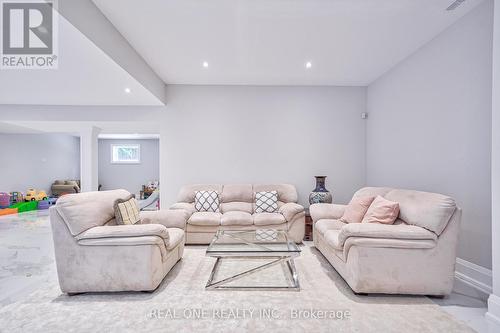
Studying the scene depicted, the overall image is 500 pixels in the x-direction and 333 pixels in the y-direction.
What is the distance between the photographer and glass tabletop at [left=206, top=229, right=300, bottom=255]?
7.65 ft

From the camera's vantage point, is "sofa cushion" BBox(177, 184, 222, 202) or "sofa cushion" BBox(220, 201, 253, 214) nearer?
"sofa cushion" BBox(220, 201, 253, 214)

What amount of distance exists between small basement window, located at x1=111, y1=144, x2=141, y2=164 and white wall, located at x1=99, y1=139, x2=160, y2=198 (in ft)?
0.41

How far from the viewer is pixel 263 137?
461cm

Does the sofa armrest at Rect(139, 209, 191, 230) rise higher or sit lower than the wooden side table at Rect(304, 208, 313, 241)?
higher

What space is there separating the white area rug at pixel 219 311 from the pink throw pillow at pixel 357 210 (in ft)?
2.62

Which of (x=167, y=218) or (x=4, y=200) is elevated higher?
(x=167, y=218)

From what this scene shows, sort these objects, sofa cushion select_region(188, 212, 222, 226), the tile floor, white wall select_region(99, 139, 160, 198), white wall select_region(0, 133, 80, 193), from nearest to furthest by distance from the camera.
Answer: the tile floor, sofa cushion select_region(188, 212, 222, 226), white wall select_region(0, 133, 80, 193), white wall select_region(99, 139, 160, 198)

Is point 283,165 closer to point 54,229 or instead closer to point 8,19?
point 54,229

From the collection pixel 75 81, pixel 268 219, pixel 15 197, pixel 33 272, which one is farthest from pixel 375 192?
pixel 15 197

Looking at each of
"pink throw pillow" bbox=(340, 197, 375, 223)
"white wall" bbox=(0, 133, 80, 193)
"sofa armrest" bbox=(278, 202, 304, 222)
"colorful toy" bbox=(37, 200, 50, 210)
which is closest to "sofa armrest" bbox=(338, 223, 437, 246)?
"pink throw pillow" bbox=(340, 197, 375, 223)

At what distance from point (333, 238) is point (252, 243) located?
33.9 inches

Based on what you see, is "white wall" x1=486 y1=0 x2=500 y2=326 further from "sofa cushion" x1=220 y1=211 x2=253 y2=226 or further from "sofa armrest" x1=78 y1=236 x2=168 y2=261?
Result: "sofa armrest" x1=78 y1=236 x2=168 y2=261

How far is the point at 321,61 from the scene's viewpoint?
3578 millimetres

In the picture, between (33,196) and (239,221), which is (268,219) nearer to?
(239,221)
